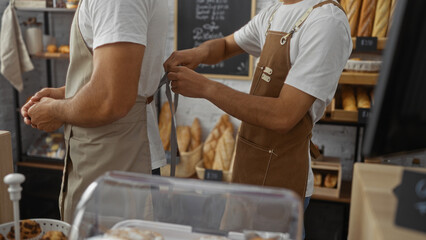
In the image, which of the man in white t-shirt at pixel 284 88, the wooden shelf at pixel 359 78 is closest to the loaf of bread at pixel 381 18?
the wooden shelf at pixel 359 78

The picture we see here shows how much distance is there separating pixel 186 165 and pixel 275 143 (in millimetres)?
1633

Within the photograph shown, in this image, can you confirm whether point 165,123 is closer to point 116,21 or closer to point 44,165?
point 44,165

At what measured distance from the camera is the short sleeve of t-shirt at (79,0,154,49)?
1.15m

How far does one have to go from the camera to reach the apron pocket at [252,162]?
1.56 m

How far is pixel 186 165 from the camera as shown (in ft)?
10.1

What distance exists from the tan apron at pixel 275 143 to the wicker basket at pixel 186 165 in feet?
4.86

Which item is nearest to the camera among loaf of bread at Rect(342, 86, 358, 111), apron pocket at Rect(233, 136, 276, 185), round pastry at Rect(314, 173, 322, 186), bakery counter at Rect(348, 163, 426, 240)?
bakery counter at Rect(348, 163, 426, 240)

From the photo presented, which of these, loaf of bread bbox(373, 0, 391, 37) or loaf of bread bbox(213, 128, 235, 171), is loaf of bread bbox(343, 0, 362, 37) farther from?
loaf of bread bbox(213, 128, 235, 171)

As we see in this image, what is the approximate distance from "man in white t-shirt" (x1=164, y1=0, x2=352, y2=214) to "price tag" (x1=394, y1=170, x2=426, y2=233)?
65 centimetres

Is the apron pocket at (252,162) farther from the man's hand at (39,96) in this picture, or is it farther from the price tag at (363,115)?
the price tag at (363,115)

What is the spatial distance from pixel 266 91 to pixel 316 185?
150cm

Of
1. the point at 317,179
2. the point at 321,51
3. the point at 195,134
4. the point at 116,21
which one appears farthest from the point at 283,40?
the point at 195,134

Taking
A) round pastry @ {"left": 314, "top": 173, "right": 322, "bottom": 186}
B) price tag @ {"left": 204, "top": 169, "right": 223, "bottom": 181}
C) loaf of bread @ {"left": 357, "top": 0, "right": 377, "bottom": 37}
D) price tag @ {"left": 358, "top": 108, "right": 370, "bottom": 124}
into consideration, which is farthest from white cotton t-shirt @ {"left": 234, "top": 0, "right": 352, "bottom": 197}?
price tag @ {"left": 204, "top": 169, "right": 223, "bottom": 181}

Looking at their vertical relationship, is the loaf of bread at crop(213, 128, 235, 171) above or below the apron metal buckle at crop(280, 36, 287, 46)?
below
